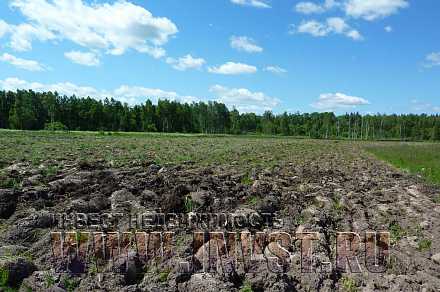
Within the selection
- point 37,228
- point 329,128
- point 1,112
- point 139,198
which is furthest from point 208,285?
point 329,128

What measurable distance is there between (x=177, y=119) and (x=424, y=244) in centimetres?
11625

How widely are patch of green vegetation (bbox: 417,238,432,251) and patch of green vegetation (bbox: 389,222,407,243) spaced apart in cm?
40

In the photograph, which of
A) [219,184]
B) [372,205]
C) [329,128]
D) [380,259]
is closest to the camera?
[380,259]

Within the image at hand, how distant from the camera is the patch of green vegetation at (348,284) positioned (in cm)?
584

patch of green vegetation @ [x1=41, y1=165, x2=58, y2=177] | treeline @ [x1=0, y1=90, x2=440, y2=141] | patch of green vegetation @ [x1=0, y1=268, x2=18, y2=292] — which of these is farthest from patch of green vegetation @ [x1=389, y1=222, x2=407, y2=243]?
treeline @ [x1=0, y1=90, x2=440, y2=141]

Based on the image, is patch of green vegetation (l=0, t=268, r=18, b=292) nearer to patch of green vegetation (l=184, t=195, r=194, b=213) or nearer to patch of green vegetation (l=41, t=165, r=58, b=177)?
patch of green vegetation (l=184, t=195, r=194, b=213)

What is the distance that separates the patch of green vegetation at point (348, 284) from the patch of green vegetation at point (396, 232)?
249cm

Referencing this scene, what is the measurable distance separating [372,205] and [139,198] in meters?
6.35

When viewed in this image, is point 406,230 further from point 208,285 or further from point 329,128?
point 329,128

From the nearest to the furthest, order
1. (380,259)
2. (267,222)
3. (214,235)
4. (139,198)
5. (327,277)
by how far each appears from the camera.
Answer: (327,277) < (380,259) < (214,235) < (267,222) < (139,198)

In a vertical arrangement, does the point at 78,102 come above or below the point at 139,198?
above

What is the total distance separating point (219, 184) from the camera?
1294 centimetres

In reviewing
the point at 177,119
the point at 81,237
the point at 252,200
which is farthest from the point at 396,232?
the point at 177,119

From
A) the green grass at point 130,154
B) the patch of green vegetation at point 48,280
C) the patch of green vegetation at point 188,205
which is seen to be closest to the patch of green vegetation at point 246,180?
the green grass at point 130,154
